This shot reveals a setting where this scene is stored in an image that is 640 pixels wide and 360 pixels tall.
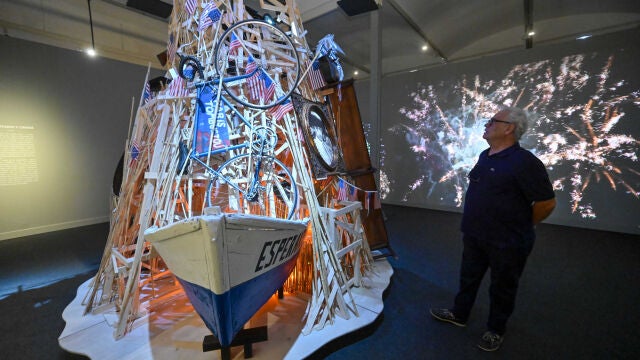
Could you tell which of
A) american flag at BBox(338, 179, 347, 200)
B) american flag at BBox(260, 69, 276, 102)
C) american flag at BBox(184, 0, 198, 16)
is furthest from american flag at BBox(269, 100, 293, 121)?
american flag at BBox(184, 0, 198, 16)

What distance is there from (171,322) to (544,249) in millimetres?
5145

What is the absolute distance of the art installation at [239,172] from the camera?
196 centimetres

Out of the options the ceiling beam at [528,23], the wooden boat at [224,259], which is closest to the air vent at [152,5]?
the wooden boat at [224,259]

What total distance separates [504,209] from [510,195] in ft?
0.34

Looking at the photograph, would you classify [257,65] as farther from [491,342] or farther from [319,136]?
[491,342]

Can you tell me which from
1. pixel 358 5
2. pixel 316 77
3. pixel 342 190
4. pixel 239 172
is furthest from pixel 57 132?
pixel 358 5

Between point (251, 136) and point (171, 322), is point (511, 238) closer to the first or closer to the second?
point (251, 136)

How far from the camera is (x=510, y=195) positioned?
6.01 feet

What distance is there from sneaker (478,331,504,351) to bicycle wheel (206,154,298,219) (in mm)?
1789

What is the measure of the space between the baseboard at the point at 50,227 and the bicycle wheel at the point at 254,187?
498 cm

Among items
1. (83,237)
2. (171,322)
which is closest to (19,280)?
(83,237)

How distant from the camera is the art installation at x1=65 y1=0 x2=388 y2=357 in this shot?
196 cm

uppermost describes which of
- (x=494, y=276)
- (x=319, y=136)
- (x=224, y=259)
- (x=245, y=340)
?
(x=319, y=136)

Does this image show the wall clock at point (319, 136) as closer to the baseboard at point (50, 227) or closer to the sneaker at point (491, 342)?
the sneaker at point (491, 342)
